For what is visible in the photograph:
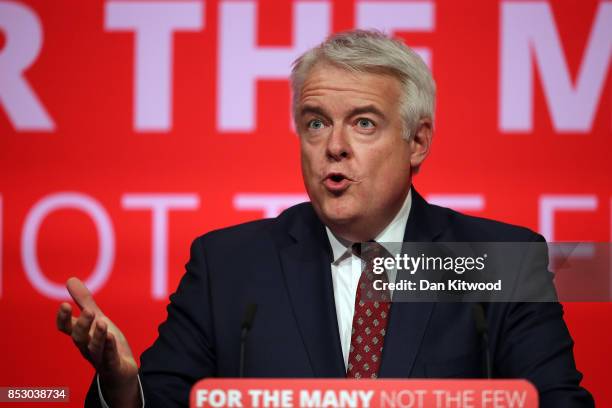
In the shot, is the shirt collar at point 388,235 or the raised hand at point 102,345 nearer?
the raised hand at point 102,345

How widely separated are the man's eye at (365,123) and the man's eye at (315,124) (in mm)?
95

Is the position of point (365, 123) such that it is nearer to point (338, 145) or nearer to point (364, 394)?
point (338, 145)

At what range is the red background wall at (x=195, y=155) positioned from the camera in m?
3.17

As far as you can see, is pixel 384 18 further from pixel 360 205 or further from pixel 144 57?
pixel 360 205

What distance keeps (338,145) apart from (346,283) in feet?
1.17

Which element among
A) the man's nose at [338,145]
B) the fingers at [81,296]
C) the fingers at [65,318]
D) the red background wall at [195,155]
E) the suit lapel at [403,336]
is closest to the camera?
the fingers at [65,318]

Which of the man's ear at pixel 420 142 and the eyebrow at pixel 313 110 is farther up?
the eyebrow at pixel 313 110

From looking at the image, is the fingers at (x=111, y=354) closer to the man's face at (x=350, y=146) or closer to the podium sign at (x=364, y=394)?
the podium sign at (x=364, y=394)

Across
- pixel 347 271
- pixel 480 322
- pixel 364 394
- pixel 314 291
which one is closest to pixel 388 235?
pixel 347 271

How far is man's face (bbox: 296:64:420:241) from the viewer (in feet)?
7.30

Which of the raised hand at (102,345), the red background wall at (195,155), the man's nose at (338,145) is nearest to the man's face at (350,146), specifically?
the man's nose at (338,145)

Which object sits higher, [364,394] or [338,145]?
[338,145]

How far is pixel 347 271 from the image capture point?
2.32m

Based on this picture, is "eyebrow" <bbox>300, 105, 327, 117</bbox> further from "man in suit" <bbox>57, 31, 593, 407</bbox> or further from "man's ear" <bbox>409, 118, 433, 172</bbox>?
"man's ear" <bbox>409, 118, 433, 172</bbox>
